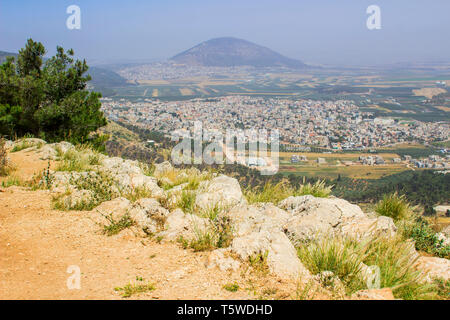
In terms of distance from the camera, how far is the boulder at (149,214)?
4594mm

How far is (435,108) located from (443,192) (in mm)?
69036

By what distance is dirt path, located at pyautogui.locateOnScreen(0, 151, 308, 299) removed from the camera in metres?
2.93

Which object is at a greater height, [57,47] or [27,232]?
[57,47]

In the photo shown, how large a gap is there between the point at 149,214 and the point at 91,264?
132cm

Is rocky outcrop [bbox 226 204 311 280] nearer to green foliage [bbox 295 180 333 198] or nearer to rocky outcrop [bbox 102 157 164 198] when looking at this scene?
rocky outcrop [bbox 102 157 164 198]

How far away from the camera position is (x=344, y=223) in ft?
15.7

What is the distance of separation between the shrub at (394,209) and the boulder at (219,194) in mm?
3009

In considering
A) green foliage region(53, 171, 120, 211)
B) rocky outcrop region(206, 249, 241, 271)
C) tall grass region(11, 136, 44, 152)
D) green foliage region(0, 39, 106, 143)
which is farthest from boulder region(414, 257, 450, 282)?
green foliage region(0, 39, 106, 143)

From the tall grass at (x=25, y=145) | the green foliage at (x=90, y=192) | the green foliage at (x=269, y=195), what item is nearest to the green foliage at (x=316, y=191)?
the green foliage at (x=269, y=195)

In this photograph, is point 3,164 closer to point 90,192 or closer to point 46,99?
point 90,192

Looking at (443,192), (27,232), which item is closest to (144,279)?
(27,232)
